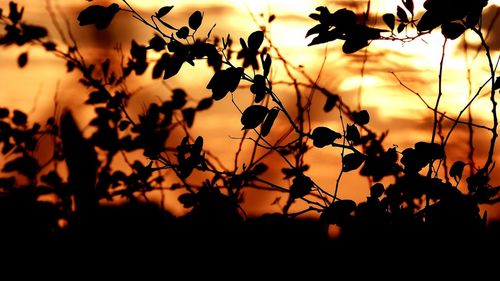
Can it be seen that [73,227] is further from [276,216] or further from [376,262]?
[376,262]

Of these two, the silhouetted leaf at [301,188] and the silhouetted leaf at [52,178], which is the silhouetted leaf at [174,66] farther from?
the silhouetted leaf at [52,178]

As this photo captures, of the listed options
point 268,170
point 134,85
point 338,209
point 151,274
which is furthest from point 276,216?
point 134,85

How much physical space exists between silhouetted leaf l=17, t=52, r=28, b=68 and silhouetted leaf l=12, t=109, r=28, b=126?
200 mm

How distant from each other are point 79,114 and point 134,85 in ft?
0.89

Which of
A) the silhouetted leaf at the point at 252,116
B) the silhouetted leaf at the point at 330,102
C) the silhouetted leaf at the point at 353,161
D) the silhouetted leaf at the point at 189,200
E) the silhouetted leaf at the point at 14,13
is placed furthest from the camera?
the silhouetted leaf at the point at 330,102

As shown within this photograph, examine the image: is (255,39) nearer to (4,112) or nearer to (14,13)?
(14,13)

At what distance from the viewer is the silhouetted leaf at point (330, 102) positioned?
2072mm

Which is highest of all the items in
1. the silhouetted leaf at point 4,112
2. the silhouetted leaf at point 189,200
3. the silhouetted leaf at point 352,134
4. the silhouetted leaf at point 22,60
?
the silhouetted leaf at point 22,60

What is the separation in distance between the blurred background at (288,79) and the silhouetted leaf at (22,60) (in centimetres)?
2

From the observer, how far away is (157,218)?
7.00ft

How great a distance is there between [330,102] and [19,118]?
4.47 feet

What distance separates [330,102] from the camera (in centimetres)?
208

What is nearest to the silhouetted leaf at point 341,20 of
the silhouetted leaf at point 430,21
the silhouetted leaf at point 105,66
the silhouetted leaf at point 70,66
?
the silhouetted leaf at point 430,21

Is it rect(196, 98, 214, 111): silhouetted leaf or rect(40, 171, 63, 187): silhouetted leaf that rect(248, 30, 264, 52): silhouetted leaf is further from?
rect(40, 171, 63, 187): silhouetted leaf
